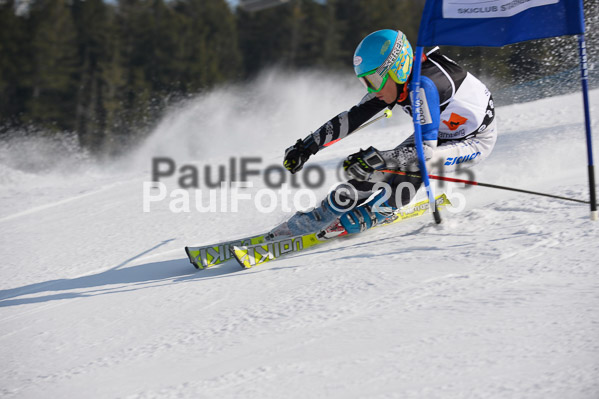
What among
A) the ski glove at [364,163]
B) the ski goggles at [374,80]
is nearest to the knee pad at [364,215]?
the ski glove at [364,163]

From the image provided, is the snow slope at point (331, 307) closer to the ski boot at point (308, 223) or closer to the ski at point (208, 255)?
the ski at point (208, 255)

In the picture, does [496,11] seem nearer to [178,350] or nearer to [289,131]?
[178,350]

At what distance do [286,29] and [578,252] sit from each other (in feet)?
96.0

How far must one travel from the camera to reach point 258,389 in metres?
2.14

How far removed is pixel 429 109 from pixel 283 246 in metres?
1.41

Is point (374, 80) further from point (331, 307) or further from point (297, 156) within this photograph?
point (331, 307)

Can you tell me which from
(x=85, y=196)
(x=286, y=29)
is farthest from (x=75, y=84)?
(x=85, y=196)

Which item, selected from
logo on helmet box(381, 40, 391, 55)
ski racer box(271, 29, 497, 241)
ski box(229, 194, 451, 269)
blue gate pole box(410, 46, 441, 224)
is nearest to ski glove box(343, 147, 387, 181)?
ski racer box(271, 29, 497, 241)

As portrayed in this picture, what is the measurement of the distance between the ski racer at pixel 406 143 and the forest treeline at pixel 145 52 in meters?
15.4

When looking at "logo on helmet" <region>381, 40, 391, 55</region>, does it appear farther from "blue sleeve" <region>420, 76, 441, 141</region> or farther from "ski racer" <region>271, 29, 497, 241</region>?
"blue sleeve" <region>420, 76, 441, 141</region>

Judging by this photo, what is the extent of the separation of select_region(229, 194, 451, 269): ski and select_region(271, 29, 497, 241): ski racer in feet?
0.32

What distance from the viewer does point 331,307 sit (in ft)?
9.31

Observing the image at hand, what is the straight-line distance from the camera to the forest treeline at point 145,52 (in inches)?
911

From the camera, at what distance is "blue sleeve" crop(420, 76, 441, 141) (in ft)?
12.4
